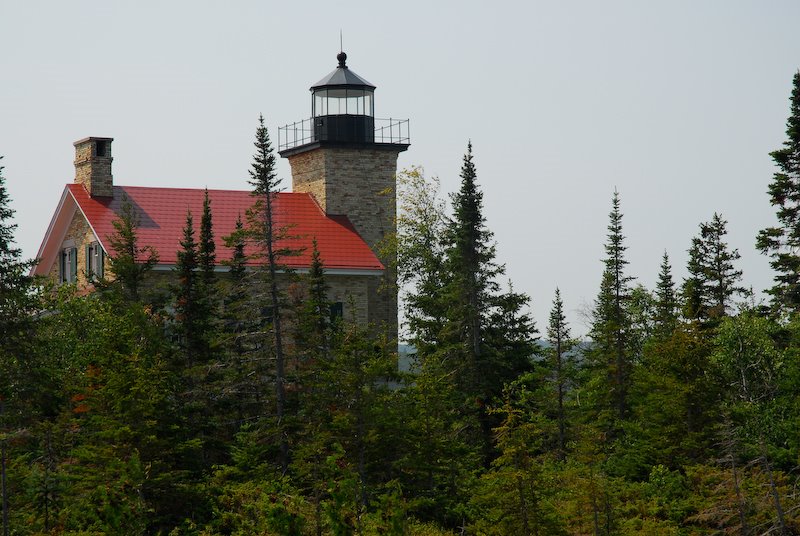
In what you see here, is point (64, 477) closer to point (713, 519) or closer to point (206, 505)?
point (206, 505)

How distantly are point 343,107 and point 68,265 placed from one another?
40.4ft

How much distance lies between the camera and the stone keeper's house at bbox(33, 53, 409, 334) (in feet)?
167

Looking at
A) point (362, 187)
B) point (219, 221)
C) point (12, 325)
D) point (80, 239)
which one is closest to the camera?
point (12, 325)

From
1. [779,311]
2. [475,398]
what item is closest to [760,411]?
[779,311]

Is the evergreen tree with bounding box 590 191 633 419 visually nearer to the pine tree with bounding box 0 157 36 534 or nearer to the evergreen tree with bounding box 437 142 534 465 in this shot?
the evergreen tree with bounding box 437 142 534 465

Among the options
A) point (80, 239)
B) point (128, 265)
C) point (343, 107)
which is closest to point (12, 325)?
point (128, 265)

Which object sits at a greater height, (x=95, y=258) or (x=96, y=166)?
(x=96, y=166)

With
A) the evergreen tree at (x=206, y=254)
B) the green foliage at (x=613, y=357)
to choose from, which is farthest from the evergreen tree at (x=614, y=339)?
the evergreen tree at (x=206, y=254)

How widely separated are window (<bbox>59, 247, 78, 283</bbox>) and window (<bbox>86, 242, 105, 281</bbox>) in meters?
0.93

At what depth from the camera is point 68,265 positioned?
52.9 m

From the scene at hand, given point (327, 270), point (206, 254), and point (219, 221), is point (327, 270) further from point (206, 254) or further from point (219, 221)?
point (206, 254)

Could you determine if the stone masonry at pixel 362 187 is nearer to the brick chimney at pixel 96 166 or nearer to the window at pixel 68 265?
the brick chimney at pixel 96 166

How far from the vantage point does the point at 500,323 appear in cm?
4559

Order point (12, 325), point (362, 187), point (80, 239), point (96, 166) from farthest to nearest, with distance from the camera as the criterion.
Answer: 1. point (362, 187)
2. point (96, 166)
3. point (80, 239)
4. point (12, 325)
